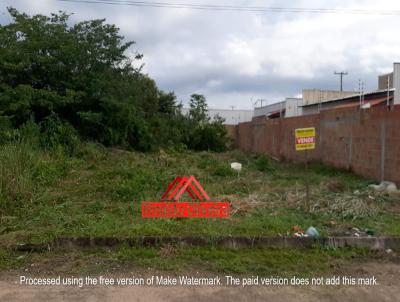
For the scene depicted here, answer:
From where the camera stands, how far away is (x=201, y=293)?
349 centimetres

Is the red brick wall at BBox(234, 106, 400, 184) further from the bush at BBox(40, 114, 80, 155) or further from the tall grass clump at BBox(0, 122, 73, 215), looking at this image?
the bush at BBox(40, 114, 80, 155)

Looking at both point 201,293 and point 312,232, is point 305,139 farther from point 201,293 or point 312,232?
point 201,293

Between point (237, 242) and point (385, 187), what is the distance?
5.00 m

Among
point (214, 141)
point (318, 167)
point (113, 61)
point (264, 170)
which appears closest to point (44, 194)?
point (264, 170)

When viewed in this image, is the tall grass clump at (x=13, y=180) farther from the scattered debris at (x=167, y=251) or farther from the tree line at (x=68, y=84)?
the tree line at (x=68, y=84)

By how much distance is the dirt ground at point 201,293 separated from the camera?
339 cm

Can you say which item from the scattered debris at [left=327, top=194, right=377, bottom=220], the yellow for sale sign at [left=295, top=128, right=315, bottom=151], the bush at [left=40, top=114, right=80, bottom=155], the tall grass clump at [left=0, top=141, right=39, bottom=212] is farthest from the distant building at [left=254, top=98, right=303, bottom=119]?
the tall grass clump at [left=0, top=141, right=39, bottom=212]

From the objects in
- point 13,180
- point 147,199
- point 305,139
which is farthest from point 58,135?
point 305,139

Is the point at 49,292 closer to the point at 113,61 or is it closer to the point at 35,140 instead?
the point at 35,140

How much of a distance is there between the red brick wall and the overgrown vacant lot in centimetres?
58

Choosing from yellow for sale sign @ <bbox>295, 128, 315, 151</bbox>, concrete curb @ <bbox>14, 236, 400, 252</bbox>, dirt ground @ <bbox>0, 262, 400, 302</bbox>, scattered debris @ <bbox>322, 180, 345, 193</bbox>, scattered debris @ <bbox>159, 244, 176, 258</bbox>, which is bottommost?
dirt ground @ <bbox>0, 262, 400, 302</bbox>

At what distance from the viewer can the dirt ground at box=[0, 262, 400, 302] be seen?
3.39 m

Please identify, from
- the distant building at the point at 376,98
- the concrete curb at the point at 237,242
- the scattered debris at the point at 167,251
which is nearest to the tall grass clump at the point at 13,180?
the concrete curb at the point at 237,242

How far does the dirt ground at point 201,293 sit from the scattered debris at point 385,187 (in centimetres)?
446
